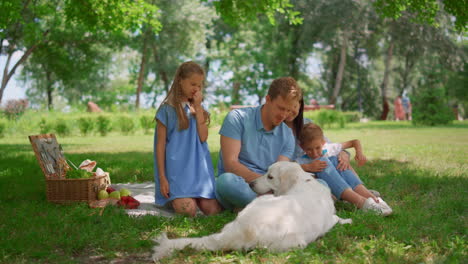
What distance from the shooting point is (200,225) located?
151 inches

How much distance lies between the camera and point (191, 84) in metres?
4.33

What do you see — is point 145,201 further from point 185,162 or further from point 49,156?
point 49,156

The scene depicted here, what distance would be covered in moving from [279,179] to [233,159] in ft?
2.32

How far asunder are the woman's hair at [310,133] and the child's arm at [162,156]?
5.10 ft

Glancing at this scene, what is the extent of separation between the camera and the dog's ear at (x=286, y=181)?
3.55m

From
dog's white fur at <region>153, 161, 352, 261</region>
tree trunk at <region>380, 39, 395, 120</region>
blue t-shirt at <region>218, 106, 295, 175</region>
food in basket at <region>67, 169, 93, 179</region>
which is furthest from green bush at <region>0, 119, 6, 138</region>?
tree trunk at <region>380, 39, 395, 120</region>

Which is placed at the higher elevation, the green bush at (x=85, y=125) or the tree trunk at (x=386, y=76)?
the tree trunk at (x=386, y=76)

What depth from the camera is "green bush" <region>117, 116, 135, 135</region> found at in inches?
748

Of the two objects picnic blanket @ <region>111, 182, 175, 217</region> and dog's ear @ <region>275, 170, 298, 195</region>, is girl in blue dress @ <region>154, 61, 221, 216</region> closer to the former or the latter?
picnic blanket @ <region>111, 182, 175, 217</region>

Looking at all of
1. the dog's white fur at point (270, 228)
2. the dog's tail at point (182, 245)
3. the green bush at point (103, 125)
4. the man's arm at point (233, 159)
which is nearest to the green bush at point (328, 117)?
the green bush at point (103, 125)

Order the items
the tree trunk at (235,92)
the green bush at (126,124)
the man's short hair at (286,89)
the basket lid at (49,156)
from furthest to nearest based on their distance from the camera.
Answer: the tree trunk at (235,92) < the green bush at (126,124) < the basket lid at (49,156) < the man's short hair at (286,89)

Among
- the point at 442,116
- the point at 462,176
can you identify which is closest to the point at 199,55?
the point at 442,116

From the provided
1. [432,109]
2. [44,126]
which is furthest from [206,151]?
[432,109]

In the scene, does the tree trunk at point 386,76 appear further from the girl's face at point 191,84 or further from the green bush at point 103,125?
the girl's face at point 191,84
